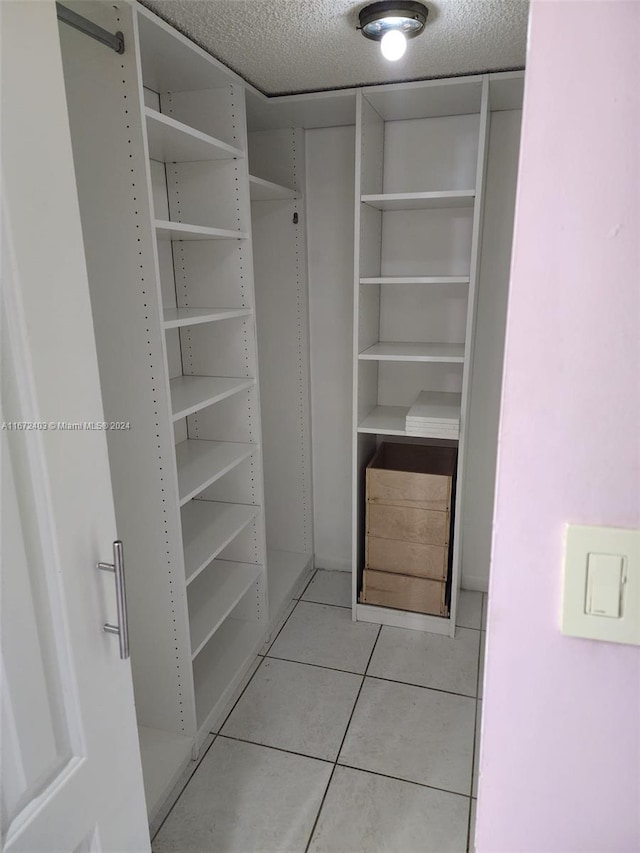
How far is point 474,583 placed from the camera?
2.92m

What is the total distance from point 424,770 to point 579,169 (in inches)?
74.7

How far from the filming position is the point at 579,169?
598 mm

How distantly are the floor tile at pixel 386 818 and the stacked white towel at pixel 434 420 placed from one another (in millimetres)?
1235

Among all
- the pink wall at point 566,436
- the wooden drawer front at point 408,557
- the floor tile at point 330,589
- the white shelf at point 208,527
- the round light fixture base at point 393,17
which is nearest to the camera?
the pink wall at point 566,436

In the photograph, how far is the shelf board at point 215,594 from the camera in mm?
2031

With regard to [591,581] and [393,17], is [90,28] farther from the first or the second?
[591,581]

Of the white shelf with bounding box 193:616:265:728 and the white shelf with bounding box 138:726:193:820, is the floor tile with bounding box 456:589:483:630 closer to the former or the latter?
the white shelf with bounding box 193:616:265:728

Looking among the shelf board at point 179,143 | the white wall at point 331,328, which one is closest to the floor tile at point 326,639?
the white wall at point 331,328

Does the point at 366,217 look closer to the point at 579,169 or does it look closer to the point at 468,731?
the point at 579,169

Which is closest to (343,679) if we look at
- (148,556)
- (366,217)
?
(148,556)

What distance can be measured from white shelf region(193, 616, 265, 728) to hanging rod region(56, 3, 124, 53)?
2070 millimetres

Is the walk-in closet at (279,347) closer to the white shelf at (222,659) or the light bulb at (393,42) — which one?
the white shelf at (222,659)

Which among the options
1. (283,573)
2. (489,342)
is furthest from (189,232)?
(283,573)

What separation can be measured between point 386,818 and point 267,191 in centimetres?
233
